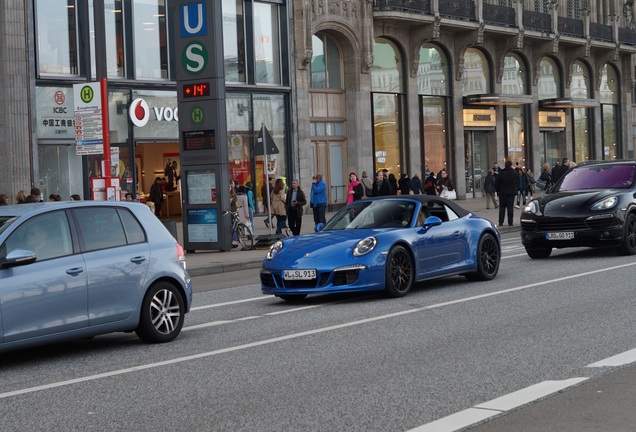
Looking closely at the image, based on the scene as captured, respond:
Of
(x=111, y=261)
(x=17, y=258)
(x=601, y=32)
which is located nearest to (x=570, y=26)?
(x=601, y=32)

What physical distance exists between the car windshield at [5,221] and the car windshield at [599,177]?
1252 centimetres

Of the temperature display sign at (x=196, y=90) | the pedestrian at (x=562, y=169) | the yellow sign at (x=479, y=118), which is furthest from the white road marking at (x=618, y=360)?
the yellow sign at (x=479, y=118)

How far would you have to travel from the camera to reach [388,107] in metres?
47.1

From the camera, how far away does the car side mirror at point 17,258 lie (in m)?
9.59

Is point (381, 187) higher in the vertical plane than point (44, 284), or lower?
higher

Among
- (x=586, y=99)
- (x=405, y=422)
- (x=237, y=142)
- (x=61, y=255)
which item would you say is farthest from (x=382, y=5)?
(x=405, y=422)

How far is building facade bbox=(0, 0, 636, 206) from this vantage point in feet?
104

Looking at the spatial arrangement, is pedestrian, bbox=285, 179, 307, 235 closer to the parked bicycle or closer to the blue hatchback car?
the parked bicycle

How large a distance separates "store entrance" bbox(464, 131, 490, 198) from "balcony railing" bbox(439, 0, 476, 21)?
562cm

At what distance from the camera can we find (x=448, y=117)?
50938 mm

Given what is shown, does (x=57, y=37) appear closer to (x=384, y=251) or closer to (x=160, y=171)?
(x=160, y=171)

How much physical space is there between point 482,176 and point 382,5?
40.0ft

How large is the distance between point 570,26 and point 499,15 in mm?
7695

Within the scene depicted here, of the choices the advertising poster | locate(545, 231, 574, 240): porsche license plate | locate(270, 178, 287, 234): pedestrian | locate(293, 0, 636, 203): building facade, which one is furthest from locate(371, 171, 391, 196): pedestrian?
locate(545, 231, 574, 240): porsche license plate
